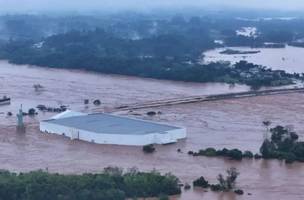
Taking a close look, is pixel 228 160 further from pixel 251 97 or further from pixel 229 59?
pixel 229 59

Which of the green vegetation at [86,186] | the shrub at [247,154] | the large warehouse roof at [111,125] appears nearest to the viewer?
the green vegetation at [86,186]

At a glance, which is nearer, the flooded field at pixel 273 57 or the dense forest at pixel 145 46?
the dense forest at pixel 145 46

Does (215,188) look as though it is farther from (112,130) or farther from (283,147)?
(112,130)

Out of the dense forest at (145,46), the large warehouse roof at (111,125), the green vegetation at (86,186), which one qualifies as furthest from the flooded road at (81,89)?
the green vegetation at (86,186)

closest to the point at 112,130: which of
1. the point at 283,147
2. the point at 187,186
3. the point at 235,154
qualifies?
the point at 235,154


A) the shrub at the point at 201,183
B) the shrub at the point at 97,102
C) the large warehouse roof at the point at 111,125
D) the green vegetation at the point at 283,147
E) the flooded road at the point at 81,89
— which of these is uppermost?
the flooded road at the point at 81,89

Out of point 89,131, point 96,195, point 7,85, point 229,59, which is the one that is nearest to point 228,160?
point 89,131

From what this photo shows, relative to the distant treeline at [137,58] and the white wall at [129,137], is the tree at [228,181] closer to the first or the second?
the white wall at [129,137]
